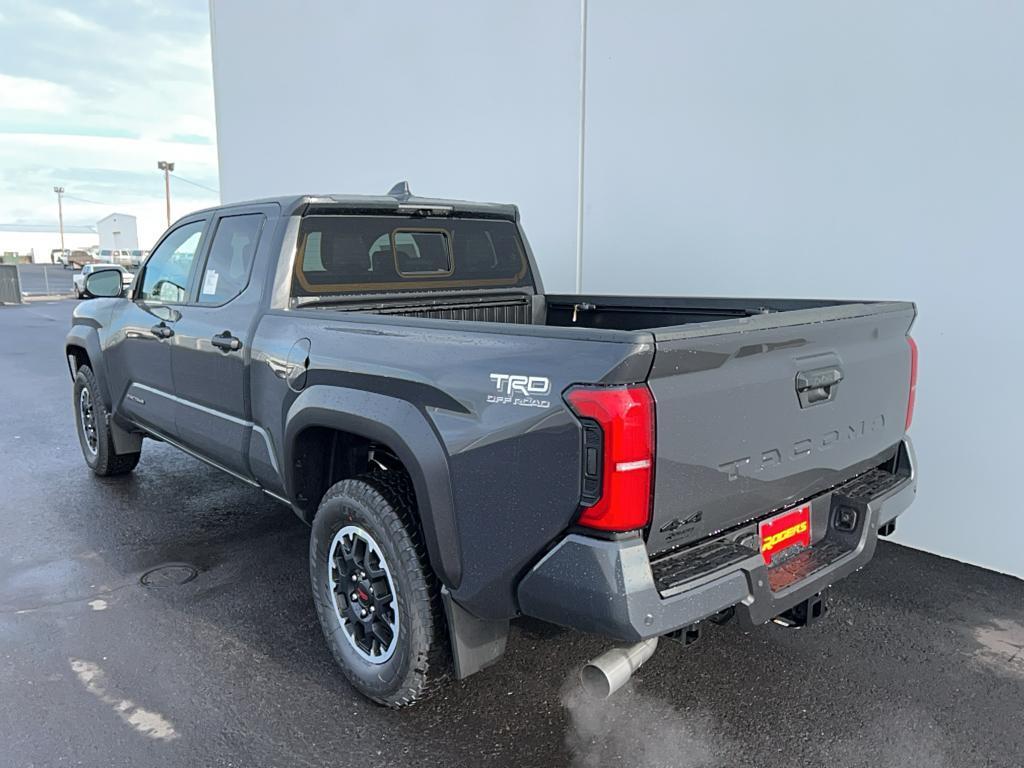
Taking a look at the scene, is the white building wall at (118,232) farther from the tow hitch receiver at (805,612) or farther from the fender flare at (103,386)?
the tow hitch receiver at (805,612)

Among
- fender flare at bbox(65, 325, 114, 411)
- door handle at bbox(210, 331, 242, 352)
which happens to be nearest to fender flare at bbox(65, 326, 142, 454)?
fender flare at bbox(65, 325, 114, 411)

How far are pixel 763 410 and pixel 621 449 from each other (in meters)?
0.60

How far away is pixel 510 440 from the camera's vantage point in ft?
7.45

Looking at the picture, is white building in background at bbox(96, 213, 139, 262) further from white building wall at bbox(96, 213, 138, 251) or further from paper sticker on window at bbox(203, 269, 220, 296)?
paper sticker on window at bbox(203, 269, 220, 296)

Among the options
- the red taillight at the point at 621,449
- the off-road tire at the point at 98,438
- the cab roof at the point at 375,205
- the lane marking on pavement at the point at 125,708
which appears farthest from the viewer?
the off-road tire at the point at 98,438

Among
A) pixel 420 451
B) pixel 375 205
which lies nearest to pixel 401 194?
pixel 375 205

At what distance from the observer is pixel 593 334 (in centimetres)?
211

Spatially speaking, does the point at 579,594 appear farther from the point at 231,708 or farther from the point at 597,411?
the point at 231,708

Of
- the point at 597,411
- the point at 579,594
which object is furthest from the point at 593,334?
the point at 579,594

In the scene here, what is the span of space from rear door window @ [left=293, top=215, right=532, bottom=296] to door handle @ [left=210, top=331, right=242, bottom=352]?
38 centimetres

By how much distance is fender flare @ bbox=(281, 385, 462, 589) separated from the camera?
2.49m

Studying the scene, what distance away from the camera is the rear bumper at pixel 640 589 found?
2096 mm

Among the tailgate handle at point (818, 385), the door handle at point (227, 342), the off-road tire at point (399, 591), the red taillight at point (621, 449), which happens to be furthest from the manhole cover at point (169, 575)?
the tailgate handle at point (818, 385)

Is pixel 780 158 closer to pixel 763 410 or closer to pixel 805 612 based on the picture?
pixel 763 410
